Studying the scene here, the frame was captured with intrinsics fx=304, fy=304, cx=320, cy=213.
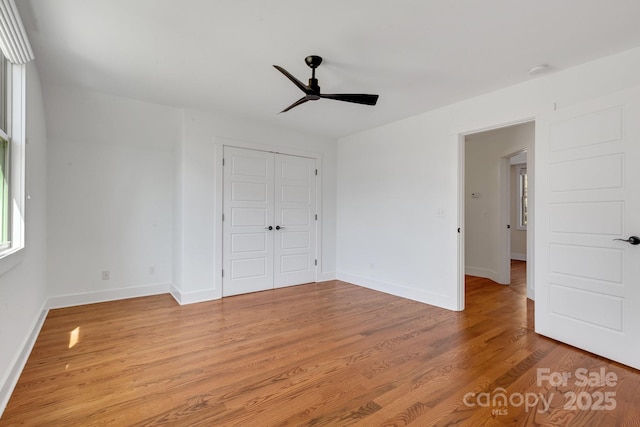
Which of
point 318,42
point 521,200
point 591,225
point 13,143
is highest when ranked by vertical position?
point 318,42

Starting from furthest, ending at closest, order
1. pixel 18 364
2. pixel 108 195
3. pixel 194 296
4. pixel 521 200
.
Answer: pixel 521 200
pixel 108 195
pixel 194 296
pixel 18 364

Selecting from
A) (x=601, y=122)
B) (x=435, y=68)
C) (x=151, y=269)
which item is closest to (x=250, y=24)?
(x=435, y=68)

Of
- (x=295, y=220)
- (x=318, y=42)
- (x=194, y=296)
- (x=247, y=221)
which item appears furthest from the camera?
(x=295, y=220)

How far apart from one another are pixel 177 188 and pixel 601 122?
4574mm

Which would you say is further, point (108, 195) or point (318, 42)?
point (108, 195)

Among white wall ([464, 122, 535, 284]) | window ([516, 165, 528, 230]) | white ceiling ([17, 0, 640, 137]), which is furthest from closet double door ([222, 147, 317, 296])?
window ([516, 165, 528, 230])

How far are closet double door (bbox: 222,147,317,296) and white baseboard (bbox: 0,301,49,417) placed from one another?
1.90 metres

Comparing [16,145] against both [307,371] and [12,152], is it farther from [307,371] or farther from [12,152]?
[307,371]

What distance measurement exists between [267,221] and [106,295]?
232 cm

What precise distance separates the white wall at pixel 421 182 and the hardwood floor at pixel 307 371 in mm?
746

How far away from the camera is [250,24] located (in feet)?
7.05

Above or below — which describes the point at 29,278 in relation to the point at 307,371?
above

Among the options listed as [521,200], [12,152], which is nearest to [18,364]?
[12,152]

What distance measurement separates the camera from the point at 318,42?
2344 millimetres
